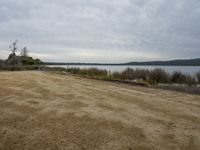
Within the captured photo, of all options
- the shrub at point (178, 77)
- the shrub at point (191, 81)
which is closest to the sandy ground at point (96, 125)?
the shrub at point (191, 81)

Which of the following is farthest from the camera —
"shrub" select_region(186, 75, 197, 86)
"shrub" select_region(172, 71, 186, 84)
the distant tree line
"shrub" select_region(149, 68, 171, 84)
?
the distant tree line

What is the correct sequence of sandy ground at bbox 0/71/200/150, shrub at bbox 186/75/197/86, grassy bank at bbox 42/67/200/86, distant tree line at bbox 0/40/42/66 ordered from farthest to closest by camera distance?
distant tree line at bbox 0/40/42/66 < grassy bank at bbox 42/67/200/86 < shrub at bbox 186/75/197/86 < sandy ground at bbox 0/71/200/150

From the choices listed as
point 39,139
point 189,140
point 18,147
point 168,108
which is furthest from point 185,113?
point 18,147

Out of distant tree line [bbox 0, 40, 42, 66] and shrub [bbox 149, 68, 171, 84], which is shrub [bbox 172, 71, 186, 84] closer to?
shrub [bbox 149, 68, 171, 84]

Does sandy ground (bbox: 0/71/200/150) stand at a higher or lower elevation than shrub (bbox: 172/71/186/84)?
lower

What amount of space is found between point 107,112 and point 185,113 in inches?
81.2

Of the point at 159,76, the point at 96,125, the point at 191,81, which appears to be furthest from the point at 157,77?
the point at 96,125

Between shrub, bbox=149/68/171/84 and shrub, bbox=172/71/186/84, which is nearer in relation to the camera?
shrub, bbox=172/71/186/84

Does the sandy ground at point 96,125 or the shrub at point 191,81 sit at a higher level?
the shrub at point 191,81

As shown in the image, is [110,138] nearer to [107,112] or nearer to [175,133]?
[175,133]

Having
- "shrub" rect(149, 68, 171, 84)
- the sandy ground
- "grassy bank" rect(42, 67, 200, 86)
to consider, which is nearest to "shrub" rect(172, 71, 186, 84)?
"grassy bank" rect(42, 67, 200, 86)

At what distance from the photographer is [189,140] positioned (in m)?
4.85

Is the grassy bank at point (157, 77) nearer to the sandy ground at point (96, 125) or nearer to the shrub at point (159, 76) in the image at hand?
the shrub at point (159, 76)

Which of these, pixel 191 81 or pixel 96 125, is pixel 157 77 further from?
pixel 96 125
